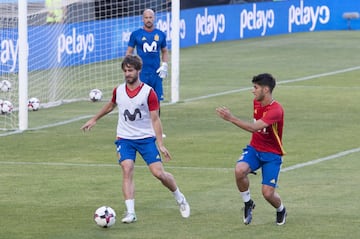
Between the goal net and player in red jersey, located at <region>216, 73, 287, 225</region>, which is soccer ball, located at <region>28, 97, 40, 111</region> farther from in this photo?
player in red jersey, located at <region>216, 73, 287, 225</region>

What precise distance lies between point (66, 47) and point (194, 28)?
1285cm

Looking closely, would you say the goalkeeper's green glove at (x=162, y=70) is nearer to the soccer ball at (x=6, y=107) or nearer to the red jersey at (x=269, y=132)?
the soccer ball at (x=6, y=107)

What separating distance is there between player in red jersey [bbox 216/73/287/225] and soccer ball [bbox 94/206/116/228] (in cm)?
150

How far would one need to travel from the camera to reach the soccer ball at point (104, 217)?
13078mm

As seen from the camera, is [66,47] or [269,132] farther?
[66,47]

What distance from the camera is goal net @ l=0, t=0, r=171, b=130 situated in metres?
27.0

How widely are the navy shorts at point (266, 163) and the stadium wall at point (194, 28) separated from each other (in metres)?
14.5

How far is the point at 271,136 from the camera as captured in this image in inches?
525

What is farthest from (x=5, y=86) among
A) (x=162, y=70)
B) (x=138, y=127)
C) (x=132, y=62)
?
(x=132, y=62)

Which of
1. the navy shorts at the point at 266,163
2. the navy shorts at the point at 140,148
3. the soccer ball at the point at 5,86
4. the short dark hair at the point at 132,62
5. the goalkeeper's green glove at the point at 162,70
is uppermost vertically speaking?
the short dark hair at the point at 132,62

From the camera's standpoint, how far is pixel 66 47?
3095 cm

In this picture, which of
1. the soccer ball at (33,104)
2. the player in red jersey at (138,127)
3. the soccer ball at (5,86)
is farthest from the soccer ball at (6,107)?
the player in red jersey at (138,127)

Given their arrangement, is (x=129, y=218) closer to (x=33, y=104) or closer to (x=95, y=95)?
(x=33, y=104)

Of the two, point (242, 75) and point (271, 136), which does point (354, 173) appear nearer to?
point (271, 136)
